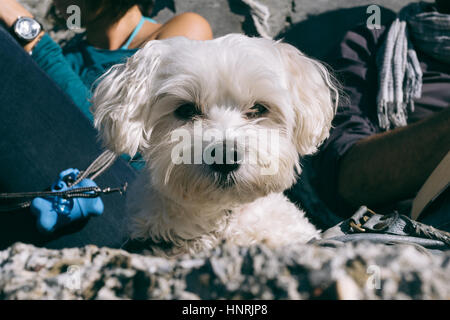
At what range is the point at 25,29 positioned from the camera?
2482 millimetres

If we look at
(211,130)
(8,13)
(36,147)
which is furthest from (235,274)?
(8,13)

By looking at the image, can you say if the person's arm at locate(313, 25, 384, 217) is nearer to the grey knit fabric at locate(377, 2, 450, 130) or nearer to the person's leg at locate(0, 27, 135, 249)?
the grey knit fabric at locate(377, 2, 450, 130)

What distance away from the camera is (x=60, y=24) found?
3.16 meters

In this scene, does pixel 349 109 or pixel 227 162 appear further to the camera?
pixel 349 109

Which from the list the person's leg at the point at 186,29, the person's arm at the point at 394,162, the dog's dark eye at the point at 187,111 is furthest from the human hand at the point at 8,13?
the person's arm at the point at 394,162

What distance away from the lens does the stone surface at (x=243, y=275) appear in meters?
0.62

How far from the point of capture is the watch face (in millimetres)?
2461

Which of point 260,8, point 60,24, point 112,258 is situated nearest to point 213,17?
point 260,8

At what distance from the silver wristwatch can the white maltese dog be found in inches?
56.2

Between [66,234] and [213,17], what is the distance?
2.27 m

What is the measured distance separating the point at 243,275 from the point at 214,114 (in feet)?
2.64

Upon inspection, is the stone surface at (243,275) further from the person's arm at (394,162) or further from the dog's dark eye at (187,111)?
the person's arm at (394,162)

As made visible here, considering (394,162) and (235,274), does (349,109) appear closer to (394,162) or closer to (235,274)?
(394,162)
